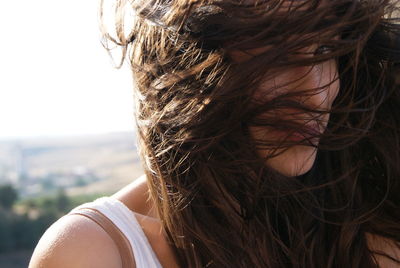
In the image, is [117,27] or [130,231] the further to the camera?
[117,27]

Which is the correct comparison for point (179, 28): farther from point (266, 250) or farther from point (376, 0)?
point (266, 250)

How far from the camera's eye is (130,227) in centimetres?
171

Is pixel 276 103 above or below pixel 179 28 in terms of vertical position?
below

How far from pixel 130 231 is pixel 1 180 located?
9910 millimetres

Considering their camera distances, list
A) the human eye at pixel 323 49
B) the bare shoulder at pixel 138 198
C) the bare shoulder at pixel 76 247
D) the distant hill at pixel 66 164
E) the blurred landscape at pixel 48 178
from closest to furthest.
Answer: the bare shoulder at pixel 76 247 < the human eye at pixel 323 49 < the bare shoulder at pixel 138 198 < the blurred landscape at pixel 48 178 < the distant hill at pixel 66 164

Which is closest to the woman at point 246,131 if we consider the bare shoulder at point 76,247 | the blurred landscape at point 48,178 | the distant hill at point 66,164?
the bare shoulder at point 76,247

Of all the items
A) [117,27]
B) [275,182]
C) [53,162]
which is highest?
[117,27]

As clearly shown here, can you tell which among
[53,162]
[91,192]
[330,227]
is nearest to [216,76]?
[330,227]

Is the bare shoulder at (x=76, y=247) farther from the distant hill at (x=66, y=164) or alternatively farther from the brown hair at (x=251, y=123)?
the distant hill at (x=66, y=164)

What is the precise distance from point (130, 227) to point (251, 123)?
472mm

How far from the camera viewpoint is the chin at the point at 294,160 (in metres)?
1.76

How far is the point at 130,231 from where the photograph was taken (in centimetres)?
170

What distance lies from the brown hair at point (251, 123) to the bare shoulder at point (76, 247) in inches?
9.3

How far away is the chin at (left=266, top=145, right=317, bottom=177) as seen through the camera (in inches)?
69.2
